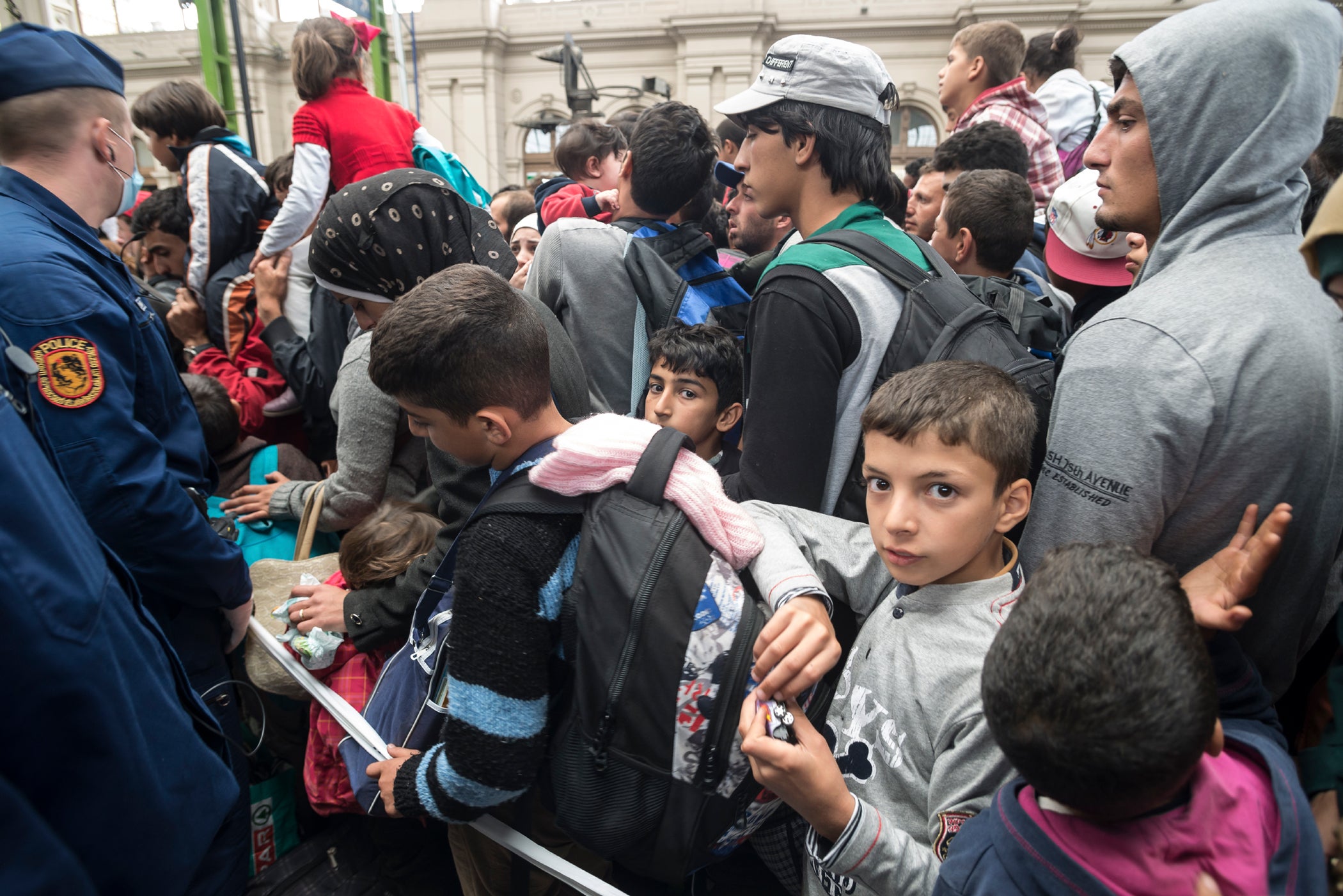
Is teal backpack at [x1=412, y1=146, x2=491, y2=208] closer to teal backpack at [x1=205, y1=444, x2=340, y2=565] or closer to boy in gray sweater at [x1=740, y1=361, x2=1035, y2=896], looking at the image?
teal backpack at [x1=205, y1=444, x2=340, y2=565]

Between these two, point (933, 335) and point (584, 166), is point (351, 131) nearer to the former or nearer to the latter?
point (584, 166)

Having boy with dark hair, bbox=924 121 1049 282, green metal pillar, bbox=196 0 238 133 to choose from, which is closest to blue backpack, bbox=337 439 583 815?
boy with dark hair, bbox=924 121 1049 282

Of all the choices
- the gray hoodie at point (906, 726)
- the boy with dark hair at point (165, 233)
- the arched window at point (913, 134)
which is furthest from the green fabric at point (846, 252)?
the arched window at point (913, 134)

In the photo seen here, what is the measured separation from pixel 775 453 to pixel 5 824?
4.76 feet

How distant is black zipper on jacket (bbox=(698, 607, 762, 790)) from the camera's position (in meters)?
1.32

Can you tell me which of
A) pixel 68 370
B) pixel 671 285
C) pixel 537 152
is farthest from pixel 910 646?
pixel 537 152

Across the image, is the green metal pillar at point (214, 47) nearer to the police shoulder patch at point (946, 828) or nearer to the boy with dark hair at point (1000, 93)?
the boy with dark hair at point (1000, 93)

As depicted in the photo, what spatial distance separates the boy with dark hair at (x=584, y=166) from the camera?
4.21 metres

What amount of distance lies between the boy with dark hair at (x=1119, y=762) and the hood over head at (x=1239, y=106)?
0.84 meters

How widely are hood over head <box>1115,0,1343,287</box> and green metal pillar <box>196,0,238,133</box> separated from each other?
8013mm

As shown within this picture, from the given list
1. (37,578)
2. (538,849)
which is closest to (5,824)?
(37,578)

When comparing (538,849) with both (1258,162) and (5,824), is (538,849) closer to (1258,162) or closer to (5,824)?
(5,824)

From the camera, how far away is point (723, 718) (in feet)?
4.33

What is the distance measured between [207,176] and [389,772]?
10.4ft
